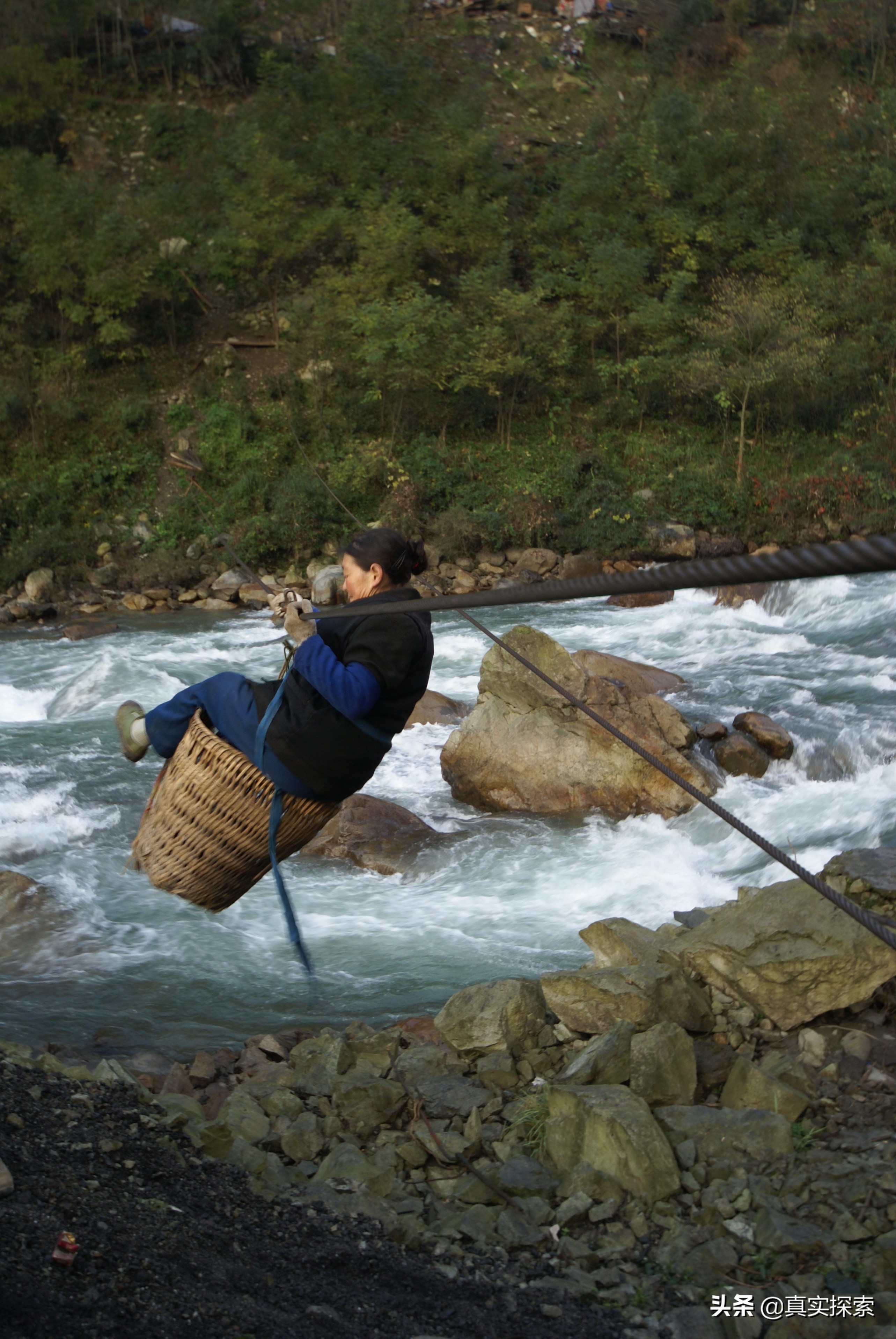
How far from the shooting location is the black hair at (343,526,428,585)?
2.87m

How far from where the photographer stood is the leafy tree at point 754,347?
18.6 meters

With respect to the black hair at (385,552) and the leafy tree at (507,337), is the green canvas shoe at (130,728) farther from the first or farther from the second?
the leafy tree at (507,337)

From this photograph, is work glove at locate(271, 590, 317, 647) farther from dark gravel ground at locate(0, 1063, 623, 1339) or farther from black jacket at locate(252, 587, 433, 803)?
dark gravel ground at locate(0, 1063, 623, 1339)

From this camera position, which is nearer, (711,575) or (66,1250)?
(711,575)

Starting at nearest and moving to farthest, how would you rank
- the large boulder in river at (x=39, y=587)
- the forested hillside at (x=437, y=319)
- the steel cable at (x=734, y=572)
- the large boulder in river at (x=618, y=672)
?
the steel cable at (x=734, y=572) → the large boulder in river at (x=618, y=672) → the large boulder in river at (x=39, y=587) → the forested hillside at (x=437, y=319)

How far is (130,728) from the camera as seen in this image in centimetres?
312

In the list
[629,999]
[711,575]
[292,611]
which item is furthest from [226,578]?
[711,575]

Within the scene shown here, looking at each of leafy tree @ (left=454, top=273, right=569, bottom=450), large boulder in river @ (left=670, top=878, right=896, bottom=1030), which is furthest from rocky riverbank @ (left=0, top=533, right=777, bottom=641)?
large boulder in river @ (left=670, top=878, right=896, bottom=1030)

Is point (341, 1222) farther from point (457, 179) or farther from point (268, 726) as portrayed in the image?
point (457, 179)

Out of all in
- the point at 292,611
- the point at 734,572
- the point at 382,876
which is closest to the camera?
the point at 734,572

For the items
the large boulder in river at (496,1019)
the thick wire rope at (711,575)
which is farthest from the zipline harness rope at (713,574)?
the large boulder in river at (496,1019)

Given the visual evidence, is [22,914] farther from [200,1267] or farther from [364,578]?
→ [364,578]

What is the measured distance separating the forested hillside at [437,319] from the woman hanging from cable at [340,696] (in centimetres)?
1394

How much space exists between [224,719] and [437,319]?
Result: 1737 cm
